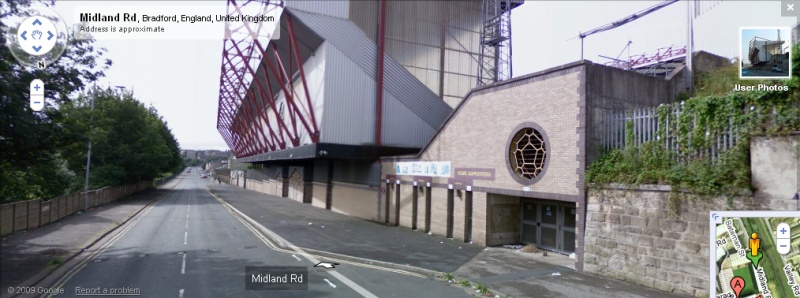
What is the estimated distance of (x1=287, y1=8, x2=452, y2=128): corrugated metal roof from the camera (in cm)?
2753

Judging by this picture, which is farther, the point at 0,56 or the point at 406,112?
the point at 406,112

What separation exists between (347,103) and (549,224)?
1608 centimetres

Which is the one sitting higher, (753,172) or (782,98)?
(782,98)

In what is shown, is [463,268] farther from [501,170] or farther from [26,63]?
[26,63]

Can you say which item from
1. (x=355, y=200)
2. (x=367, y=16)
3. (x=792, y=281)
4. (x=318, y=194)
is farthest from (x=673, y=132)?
(x=318, y=194)

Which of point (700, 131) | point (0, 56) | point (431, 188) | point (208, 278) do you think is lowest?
point (208, 278)

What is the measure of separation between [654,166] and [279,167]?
175 feet

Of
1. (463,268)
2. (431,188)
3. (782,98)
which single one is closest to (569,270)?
(463,268)

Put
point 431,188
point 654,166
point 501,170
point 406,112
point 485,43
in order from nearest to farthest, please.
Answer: point 654,166
point 501,170
point 431,188
point 406,112
point 485,43


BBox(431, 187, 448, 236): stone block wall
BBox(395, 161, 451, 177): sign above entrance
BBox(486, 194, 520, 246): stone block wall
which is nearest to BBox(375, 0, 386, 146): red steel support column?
BBox(395, 161, 451, 177): sign above entrance

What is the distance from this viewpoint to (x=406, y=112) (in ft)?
99.6

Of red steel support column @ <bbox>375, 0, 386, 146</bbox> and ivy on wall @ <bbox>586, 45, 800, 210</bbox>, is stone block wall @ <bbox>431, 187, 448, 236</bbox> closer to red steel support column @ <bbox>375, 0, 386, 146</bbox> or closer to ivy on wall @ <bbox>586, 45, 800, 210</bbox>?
red steel support column @ <bbox>375, 0, 386, 146</bbox>

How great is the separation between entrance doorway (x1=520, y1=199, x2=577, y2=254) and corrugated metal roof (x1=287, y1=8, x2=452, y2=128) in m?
14.2

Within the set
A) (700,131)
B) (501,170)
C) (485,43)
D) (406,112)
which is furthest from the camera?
(485,43)
